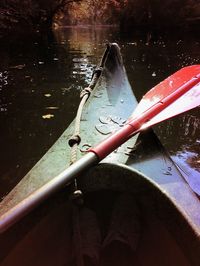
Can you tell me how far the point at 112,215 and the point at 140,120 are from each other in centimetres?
64

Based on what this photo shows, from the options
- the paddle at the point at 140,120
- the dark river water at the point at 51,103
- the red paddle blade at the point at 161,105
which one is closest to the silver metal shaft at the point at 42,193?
the paddle at the point at 140,120

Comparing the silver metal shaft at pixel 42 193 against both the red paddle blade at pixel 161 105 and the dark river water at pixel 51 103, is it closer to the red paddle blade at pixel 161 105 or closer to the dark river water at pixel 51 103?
the red paddle blade at pixel 161 105

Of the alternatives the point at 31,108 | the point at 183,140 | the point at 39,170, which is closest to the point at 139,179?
the point at 39,170

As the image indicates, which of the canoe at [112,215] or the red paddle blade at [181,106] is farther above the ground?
the red paddle blade at [181,106]

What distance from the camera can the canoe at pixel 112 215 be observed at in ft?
6.45

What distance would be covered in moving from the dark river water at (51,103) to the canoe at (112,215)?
1.30 metres

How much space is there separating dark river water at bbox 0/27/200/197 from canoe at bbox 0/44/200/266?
130cm

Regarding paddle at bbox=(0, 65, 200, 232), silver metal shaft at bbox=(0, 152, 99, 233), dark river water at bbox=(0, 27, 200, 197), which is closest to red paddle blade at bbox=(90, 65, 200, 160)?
paddle at bbox=(0, 65, 200, 232)

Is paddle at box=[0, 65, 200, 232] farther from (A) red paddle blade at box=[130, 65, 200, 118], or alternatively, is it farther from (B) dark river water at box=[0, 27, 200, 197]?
(B) dark river water at box=[0, 27, 200, 197]

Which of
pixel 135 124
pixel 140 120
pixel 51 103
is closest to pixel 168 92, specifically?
pixel 140 120

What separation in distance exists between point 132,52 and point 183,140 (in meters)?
8.56

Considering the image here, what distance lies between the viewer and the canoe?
1.97m

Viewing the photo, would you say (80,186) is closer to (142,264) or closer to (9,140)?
(142,264)

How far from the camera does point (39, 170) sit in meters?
2.42
